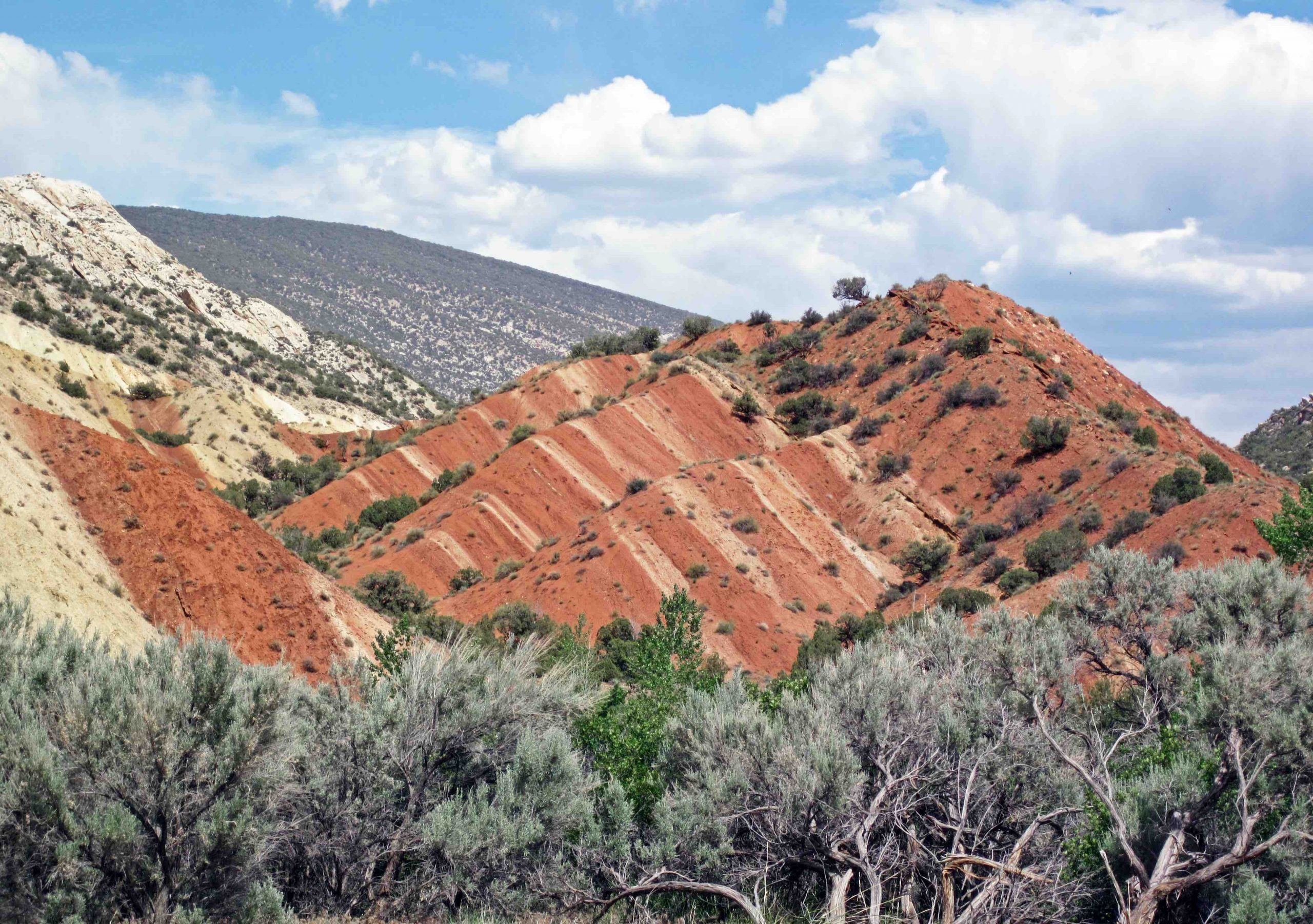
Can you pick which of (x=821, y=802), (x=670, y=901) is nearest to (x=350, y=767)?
(x=670, y=901)

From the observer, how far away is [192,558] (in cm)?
2416

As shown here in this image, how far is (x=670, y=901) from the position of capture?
10.9m

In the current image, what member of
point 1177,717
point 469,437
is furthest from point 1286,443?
point 1177,717

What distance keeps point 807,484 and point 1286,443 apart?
5058 cm

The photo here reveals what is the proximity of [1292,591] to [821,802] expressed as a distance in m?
9.05

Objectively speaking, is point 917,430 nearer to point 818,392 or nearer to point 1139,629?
point 818,392

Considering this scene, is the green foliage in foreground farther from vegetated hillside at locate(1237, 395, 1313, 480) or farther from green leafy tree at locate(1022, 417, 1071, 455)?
vegetated hillside at locate(1237, 395, 1313, 480)

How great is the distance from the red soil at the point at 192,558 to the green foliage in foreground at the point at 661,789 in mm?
11259

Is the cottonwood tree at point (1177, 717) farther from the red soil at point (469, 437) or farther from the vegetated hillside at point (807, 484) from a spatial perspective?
the red soil at point (469, 437)

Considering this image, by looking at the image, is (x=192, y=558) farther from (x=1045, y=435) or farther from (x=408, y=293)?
(x=408, y=293)

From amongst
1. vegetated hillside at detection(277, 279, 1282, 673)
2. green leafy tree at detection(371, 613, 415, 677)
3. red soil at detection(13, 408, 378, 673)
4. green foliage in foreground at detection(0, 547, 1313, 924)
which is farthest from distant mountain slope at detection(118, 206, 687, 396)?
green foliage in foreground at detection(0, 547, 1313, 924)

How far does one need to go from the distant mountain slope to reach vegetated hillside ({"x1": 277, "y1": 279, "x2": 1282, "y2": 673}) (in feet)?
217

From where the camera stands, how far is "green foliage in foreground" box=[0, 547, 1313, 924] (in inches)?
319

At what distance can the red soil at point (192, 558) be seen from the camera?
23078 mm
